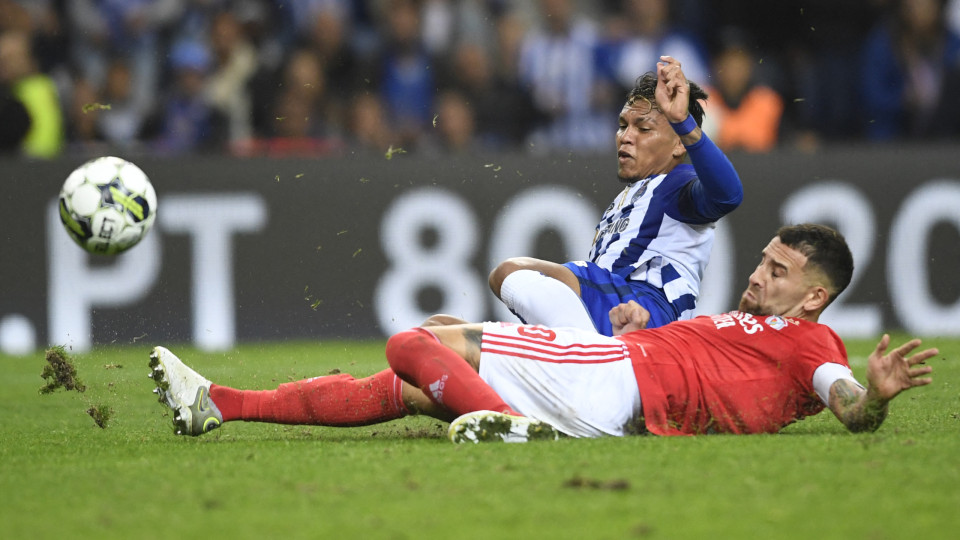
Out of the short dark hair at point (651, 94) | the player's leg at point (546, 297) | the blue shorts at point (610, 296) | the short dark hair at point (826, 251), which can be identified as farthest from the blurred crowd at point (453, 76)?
the short dark hair at point (826, 251)

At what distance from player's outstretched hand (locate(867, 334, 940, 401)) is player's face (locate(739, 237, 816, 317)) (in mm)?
526

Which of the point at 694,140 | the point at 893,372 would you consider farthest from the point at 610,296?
the point at 893,372

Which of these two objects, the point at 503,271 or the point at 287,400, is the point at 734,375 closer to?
the point at 503,271

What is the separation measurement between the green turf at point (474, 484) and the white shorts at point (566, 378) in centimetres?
14

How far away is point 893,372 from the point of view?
4246 mm

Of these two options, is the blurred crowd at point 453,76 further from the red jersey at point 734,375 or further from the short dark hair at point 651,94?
the red jersey at point 734,375

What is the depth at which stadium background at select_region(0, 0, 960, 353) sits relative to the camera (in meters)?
9.35

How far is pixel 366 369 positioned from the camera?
Answer: 700 centimetres

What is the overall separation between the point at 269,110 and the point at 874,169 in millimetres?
5046

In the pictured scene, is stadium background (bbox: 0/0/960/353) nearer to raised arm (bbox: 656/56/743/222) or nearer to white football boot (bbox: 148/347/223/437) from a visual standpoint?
raised arm (bbox: 656/56/743/222)

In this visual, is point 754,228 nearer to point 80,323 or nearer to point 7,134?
point 80,323

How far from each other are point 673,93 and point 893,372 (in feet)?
4.78

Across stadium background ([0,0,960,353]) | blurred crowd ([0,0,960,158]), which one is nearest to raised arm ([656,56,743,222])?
stadium background ([0,0,960,353])

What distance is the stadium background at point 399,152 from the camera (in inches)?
368
